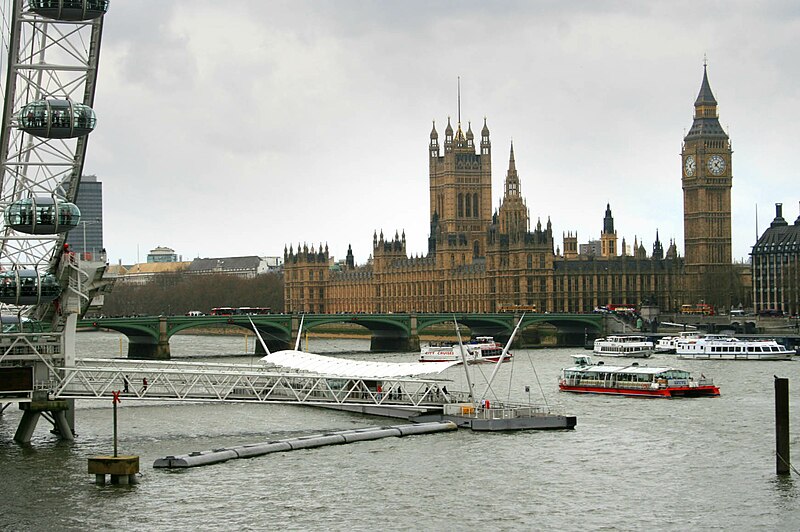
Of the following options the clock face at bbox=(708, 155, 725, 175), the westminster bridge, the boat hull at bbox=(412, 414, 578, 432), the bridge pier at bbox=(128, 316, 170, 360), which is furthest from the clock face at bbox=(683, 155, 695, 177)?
the boat hull at bbox=(412, 414, 578, 432)

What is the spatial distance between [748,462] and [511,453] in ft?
24.8

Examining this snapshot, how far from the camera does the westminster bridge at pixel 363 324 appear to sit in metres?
106

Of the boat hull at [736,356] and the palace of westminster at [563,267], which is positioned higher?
the palace of westminster at [563,267]

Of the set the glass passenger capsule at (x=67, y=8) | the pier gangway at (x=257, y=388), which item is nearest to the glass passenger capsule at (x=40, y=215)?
the pier gangway at (x=257, y=388)

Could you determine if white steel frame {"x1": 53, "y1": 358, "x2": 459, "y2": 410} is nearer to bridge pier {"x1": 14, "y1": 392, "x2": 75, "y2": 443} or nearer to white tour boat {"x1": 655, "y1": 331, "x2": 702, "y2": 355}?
bridge pier {"x1": 14, "y1": 392, "x2": 75, "y2": 443}

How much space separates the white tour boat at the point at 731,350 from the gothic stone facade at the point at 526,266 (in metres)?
44.4

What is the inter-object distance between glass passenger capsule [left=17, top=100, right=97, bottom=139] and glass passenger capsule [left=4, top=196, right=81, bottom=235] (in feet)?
7.33

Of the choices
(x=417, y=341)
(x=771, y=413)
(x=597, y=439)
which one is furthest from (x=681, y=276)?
(x=597, y=439)

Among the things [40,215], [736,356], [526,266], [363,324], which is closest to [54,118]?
[40,215]

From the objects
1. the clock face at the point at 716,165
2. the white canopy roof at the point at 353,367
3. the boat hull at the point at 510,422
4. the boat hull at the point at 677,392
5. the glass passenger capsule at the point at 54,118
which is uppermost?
the clock face at the point at 716,165

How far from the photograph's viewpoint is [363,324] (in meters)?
122

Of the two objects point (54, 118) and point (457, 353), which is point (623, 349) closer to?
point (457, 353)

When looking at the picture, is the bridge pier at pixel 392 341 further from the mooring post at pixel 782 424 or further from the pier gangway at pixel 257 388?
the mooring post at pixel 782 424

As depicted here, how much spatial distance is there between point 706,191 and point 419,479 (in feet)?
401
